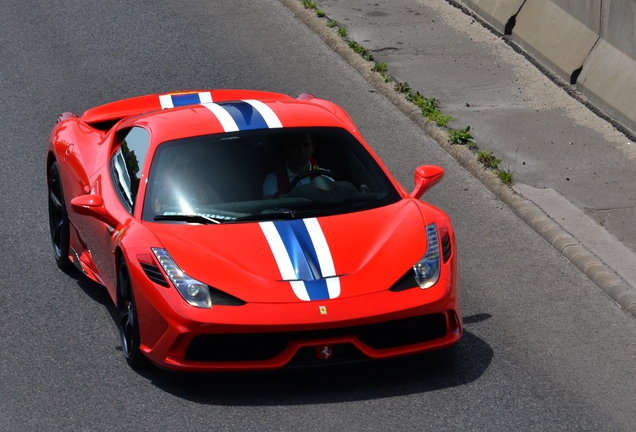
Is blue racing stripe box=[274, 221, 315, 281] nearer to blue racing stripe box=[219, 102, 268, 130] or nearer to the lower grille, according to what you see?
the lower grille

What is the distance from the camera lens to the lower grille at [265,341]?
6.25 metres

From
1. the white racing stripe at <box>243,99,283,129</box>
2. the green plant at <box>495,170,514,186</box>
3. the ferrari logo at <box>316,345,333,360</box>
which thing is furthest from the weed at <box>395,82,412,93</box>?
the ferrari logo at <box>316,345,333,360</box>

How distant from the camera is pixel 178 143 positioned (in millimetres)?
7457

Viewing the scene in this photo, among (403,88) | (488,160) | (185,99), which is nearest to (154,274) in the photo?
(185,99)

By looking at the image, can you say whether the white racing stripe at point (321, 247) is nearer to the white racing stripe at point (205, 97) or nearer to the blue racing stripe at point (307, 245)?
the blue racing stripe at point (307, 245)

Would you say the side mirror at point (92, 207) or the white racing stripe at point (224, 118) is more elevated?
the white racing stripe at point (224, 118)

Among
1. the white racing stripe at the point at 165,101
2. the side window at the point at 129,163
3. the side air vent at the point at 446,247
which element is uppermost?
the side air vent at the point at 446,247

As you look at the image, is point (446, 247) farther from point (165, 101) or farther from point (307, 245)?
point (165, 101)

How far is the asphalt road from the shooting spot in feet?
20.7

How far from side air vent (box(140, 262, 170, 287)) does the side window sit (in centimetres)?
75

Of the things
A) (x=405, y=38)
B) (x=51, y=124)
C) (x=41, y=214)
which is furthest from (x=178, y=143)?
(x=405, y=38)

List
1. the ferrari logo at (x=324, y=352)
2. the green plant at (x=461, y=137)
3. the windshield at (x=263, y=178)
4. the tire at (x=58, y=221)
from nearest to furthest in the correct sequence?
the ferrari logo at (x=324, y=352), the windshield at (x=263, y=178), the tire at (x=58, y=221), the green plant at (x=461, y=137)

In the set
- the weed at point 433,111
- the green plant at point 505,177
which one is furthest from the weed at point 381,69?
the green plant at point 505,177

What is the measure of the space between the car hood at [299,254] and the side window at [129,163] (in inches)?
21.0
